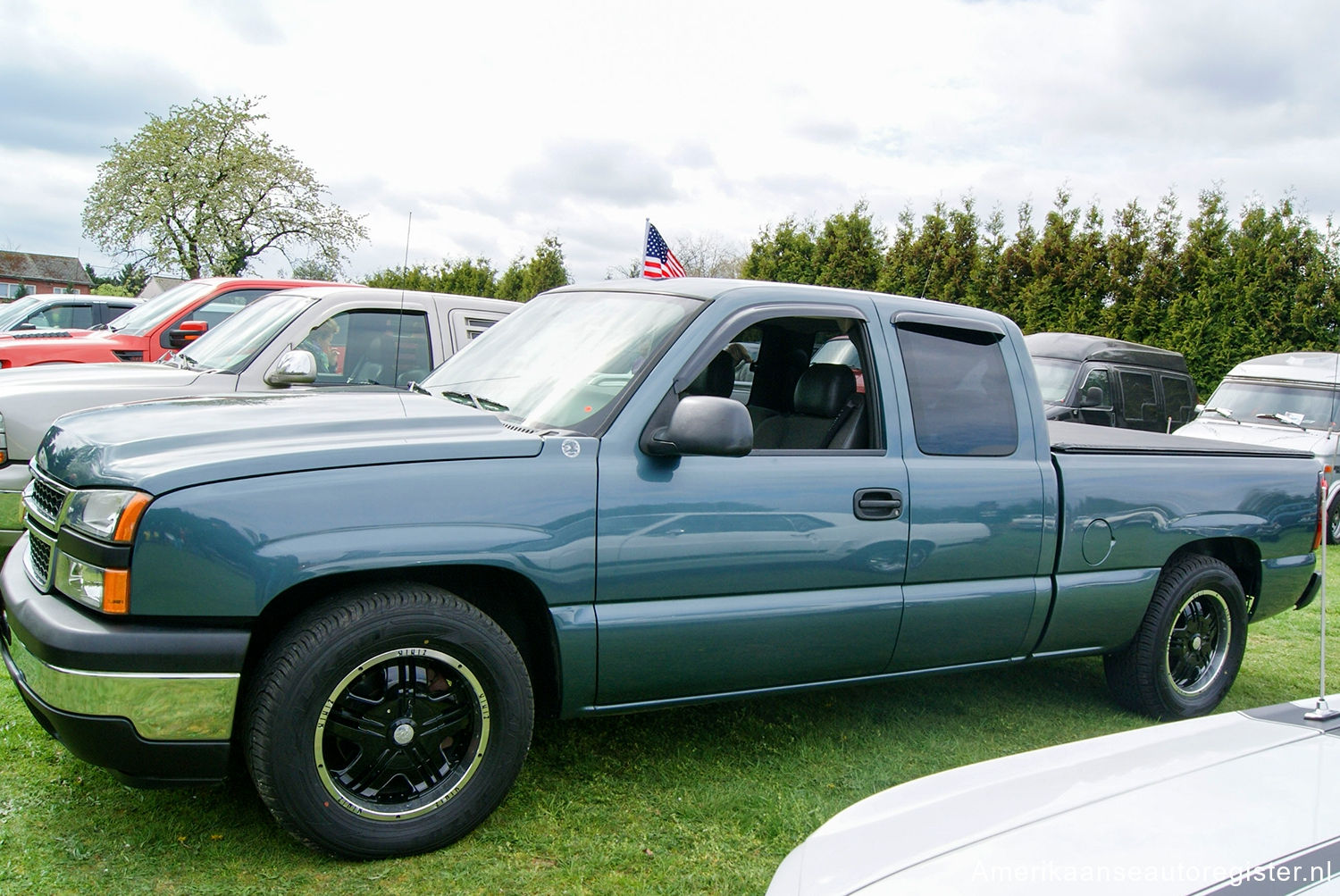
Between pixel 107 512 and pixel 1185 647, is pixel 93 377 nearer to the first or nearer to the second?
pixel 107 512

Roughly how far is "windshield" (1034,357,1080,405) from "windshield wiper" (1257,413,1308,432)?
2.13 metres

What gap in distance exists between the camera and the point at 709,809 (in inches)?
138

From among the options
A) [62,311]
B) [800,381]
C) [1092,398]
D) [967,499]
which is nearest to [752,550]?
[967,499]

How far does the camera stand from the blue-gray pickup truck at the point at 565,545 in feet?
9.04

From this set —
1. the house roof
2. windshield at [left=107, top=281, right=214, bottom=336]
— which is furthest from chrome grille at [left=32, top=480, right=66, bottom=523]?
the house roof

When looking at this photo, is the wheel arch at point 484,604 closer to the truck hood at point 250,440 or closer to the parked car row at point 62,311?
the truck hood at point 250,440

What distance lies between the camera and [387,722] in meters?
2.98

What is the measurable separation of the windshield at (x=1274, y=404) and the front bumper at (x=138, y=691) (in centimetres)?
1194

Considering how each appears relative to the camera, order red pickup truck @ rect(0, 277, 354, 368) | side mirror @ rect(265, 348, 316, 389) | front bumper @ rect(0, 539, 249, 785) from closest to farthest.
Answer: front bumper @ rect(0, 539, 249, 785), side mirror @ rect(265, 348, 316, 389), red pickup truck @ rect(0, 277, 354, 368)

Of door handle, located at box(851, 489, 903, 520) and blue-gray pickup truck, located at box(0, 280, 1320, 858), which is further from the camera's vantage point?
door handle, located at box(851, 489, 903, 520)

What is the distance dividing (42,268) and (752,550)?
8866 centimetres

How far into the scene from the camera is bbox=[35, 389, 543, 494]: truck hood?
2811 mm

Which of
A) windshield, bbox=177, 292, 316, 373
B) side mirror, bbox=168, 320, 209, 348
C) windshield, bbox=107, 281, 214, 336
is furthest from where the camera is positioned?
windshield, bbox=107, 281, 214, 336

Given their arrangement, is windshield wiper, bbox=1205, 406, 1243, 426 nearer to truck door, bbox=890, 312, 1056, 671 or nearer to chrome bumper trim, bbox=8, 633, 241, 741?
truck door, bbox=890, 312, 1056, 671
